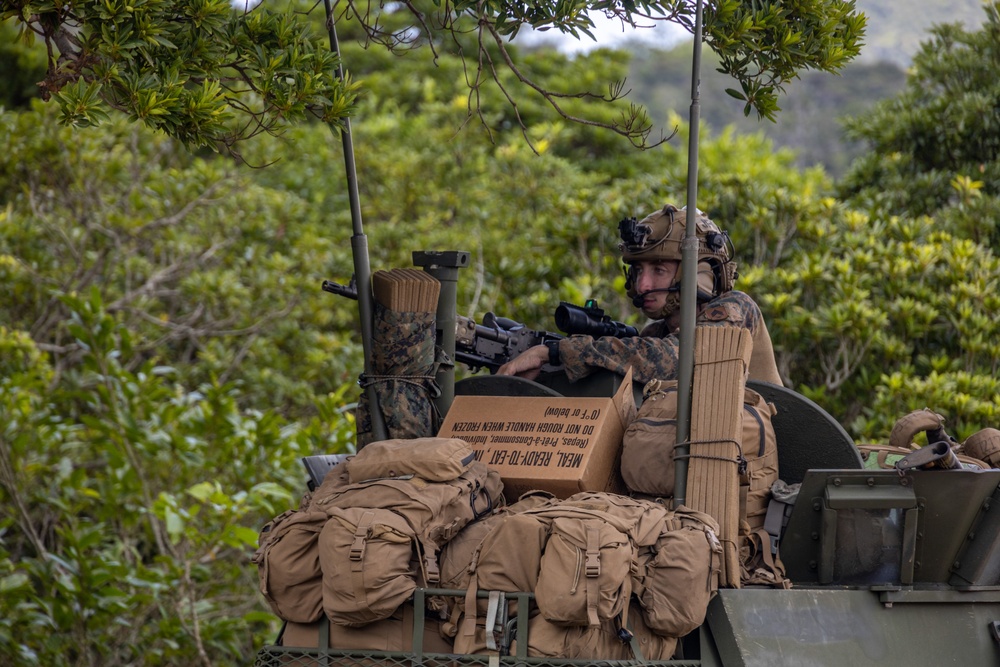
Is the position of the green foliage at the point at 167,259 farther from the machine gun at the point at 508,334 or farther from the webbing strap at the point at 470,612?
the webbing strap at the point at 470,612

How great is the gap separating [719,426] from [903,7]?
69.8 ft

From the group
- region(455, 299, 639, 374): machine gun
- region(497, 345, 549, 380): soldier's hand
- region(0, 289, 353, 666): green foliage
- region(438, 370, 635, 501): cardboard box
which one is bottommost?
region(0, 289, 353, 666): green foliage

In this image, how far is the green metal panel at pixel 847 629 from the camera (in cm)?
355

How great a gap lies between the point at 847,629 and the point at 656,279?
5.59ft

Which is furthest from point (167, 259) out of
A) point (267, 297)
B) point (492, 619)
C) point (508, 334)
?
point (492, 619)

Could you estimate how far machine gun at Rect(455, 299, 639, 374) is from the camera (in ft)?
16.2

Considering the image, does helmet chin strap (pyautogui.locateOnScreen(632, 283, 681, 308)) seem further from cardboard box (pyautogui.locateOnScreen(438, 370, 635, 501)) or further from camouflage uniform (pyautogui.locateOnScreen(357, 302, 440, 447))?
camouflage uniform (pyautogui.locateOnScreen(357, 302, 440, 447))

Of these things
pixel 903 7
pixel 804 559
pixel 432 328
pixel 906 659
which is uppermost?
pixel 903 7

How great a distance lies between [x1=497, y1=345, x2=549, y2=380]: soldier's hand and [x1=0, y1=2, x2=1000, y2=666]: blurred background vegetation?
1448 mm

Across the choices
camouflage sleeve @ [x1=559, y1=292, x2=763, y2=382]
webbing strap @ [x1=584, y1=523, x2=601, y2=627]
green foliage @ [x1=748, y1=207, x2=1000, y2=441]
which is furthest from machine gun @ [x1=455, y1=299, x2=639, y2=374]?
green foliage @ [x1=748, y1=207, x2=1000, y2=441]

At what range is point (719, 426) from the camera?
12.3ft

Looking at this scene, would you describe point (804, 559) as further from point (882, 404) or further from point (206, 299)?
point (206, 299)

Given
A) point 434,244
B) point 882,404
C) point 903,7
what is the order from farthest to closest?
point 903,7
point 434,244
point 882,404

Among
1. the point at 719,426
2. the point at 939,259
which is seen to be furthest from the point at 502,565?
the point at 939,259
